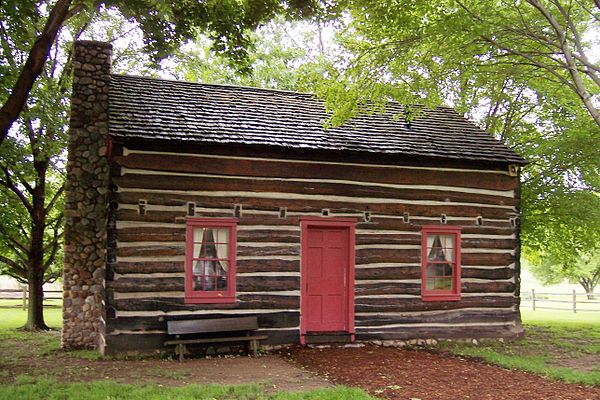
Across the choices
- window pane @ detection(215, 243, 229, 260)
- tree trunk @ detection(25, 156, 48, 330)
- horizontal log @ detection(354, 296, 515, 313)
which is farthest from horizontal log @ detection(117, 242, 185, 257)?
tree trunk @ detection(25, 156, 48, 330)

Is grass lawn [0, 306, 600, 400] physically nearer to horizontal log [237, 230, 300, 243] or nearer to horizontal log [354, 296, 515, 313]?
horizontal log [354, 296, 515, 313]

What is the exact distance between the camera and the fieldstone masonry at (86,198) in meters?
13.1

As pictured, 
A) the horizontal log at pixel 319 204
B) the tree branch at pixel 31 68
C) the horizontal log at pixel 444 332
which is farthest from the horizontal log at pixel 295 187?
the horizontal log at pixel 444 332

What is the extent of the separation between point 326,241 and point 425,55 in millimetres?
4117

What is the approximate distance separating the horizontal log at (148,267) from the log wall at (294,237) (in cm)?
2

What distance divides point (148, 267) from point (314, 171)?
3.74 meters

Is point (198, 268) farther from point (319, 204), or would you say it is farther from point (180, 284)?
point (319, 204)

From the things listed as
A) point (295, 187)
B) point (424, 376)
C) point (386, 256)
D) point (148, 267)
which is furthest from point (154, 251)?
point (424, 376)

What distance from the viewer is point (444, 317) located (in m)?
13.5

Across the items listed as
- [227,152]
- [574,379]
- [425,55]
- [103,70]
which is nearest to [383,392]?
[574,379]

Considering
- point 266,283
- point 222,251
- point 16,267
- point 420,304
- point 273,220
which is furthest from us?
point 16,267

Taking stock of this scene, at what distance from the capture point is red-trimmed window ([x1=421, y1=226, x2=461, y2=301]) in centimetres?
1340

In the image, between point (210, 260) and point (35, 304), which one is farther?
point (35, 304)

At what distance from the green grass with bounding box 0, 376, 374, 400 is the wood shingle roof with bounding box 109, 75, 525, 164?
4.56 metres
